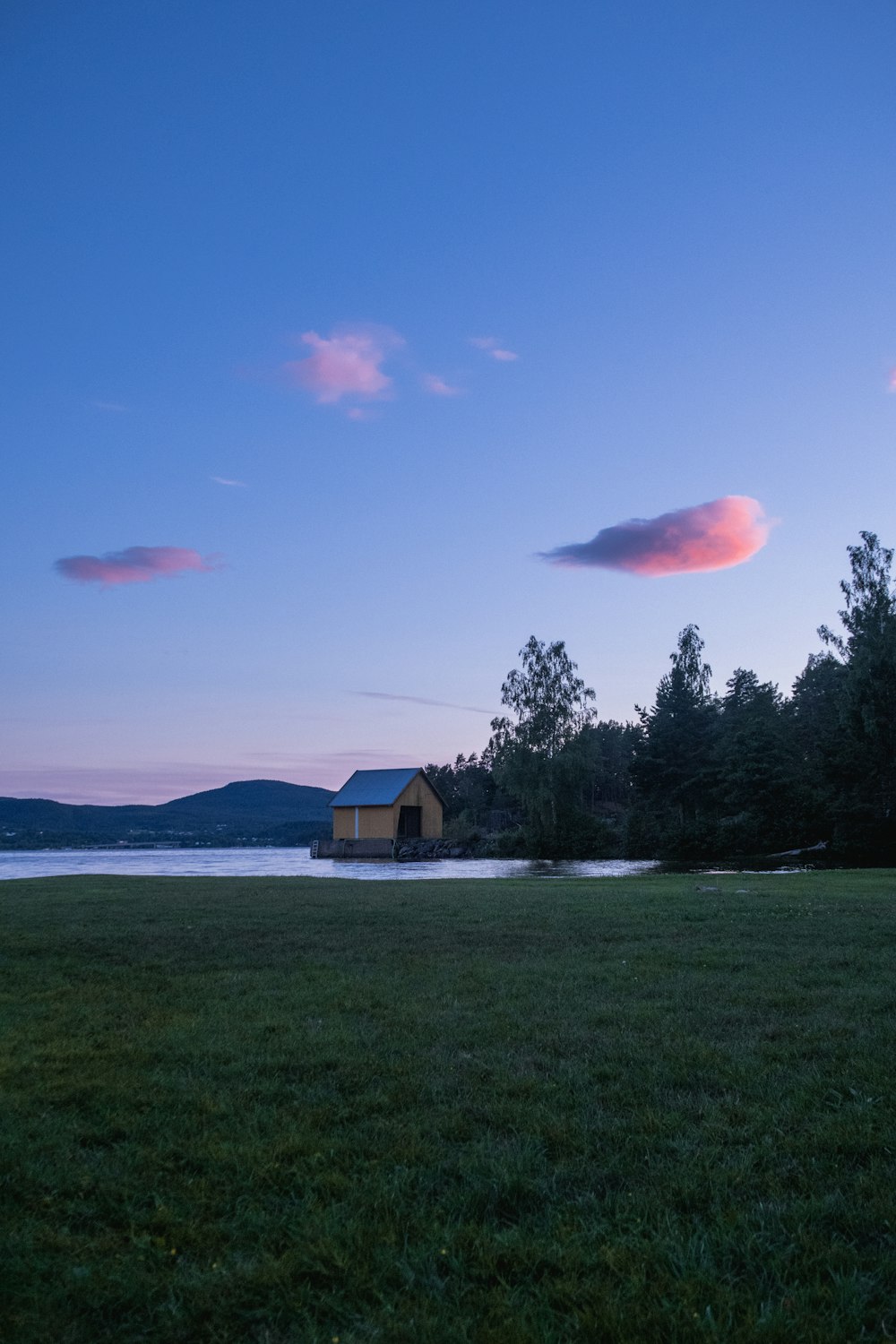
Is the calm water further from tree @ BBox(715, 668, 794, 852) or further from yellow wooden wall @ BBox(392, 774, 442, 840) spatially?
yellow wooden wall @ BBox(392, 774, 442, 840)

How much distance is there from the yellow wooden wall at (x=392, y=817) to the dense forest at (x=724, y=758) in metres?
4.01

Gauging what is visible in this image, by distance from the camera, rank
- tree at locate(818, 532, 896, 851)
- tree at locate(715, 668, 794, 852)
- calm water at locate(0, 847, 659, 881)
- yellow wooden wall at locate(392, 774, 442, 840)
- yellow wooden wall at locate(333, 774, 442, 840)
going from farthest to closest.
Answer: yellow wooden wall at locate(392, 774, 442, 840), yellow wooden wall at locate(333, 774, 442, 840), tree at locate(715, 668, 794, 852), tree at locate(818, 532, 896, 851), calm water at locate(0, 847, 659, 881)

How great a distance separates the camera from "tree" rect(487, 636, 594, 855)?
5662 centimetres

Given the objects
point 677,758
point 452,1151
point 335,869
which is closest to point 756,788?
point 677,758

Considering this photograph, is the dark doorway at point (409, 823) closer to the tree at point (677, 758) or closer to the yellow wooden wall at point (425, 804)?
the yellow wooden wall at point (425, 804)

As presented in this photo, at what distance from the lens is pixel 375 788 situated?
61219mm

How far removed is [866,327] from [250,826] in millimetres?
120207

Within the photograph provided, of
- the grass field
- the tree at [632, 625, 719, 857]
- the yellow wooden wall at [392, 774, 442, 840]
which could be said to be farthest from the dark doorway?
the grass field

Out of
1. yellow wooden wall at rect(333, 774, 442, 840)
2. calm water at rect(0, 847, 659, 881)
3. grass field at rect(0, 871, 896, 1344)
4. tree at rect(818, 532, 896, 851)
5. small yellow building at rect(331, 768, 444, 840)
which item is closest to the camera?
grass field at rect(0, 871, 896, 1344)

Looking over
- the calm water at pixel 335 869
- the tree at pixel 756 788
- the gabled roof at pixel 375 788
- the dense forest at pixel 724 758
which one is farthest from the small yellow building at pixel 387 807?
the tree at pixel 756 788

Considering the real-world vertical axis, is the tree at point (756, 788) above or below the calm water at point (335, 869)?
above

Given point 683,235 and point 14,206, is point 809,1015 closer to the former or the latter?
point 683,235

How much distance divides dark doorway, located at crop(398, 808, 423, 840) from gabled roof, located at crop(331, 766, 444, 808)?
2041 millimetres

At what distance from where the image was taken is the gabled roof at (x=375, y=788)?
Result: 5947cm
